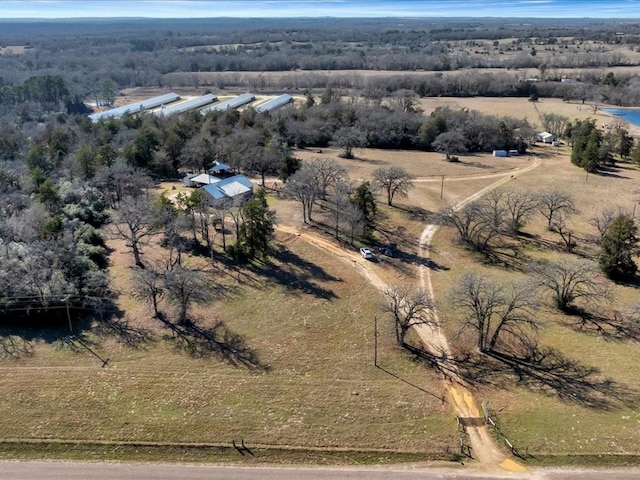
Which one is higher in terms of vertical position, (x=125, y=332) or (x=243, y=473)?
(x=125, y=332)

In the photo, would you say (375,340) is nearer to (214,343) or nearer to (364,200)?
(214,343)

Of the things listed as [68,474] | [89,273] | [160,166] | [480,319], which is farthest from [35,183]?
[480,319]

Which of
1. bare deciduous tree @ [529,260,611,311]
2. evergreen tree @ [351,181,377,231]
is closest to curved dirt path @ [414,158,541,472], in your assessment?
evergreen tree @ [351,181,377,231]

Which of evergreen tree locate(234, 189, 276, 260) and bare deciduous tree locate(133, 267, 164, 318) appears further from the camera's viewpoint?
evergreen tree locate(234, 189, 276, 260)

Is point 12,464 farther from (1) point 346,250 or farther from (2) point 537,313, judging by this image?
(2) point 537,313

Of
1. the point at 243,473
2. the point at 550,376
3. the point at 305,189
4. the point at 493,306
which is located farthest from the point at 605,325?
the point at 305,189

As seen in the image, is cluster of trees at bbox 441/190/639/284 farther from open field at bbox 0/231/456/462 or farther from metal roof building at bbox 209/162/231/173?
metal roof building at bbox 209/162/231/173
